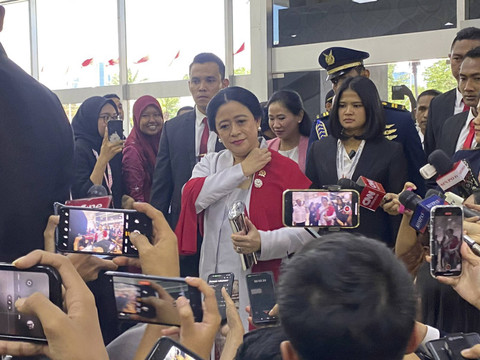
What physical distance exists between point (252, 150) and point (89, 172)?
5.10 feet

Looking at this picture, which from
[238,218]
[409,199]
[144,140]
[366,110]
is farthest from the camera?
[144,140]

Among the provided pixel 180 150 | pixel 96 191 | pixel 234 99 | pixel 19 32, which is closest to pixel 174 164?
pixel 180 150

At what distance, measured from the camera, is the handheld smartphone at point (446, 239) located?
1387 millimetres

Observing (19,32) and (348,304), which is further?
(19,32)

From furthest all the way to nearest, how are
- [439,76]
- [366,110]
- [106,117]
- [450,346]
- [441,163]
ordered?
[439,76]
[106,117]
[366,110]
[441,163]
[450,346]

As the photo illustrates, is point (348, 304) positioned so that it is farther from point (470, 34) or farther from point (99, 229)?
point (470, 34)

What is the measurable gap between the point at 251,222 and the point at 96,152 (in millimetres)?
1808

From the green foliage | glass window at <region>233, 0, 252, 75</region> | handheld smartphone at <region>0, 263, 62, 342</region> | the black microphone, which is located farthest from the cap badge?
glass window at <region>233, 0, 252, 75</region>

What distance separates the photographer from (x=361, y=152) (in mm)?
2547

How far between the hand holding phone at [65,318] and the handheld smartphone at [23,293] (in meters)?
0.01

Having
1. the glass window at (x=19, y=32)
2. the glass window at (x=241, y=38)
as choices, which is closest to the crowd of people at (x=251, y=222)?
the glass window at (x=241, y=38)

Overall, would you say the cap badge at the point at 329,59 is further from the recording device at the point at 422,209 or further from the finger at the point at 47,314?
the finger at the point at 47,314

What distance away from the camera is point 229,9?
24.7 ft

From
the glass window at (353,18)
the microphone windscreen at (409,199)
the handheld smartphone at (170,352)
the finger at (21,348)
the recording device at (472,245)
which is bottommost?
the finger at (21,348)
